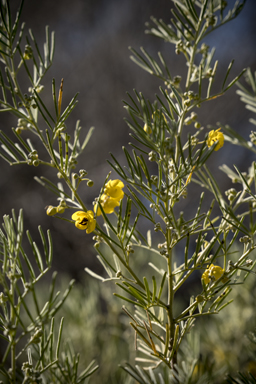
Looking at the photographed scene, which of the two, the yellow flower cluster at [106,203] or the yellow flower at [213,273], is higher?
the yellow flower cluster at [106,203]

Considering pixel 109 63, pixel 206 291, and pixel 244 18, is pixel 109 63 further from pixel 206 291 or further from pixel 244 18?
pixel 206 291

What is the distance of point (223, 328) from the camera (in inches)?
24.0

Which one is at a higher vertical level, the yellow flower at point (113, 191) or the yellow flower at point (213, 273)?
the yellow flower at point (113, 191)

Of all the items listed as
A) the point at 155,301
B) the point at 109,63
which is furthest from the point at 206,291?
the point at 109,63

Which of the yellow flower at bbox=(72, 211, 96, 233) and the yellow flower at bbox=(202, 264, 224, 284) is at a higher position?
the yellow flower at bbox=(72, 211, 96, 233)

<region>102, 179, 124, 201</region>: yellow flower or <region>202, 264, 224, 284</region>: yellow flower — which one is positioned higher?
<region>102, 179, 124, 201</region>: yellow flower

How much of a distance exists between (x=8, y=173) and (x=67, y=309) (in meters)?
0.78

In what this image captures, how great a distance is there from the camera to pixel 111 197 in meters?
0.24

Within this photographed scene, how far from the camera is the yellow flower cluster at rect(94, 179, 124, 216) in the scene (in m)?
0.23

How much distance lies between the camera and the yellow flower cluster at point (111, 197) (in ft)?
0.75

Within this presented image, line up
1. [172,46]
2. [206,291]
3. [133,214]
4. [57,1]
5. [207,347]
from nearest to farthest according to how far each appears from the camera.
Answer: [206,291], [207,347], [133,214], [172,46], [57,1]

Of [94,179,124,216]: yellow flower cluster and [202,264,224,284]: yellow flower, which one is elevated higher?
[94,179,124,216]: yellow flower cluster

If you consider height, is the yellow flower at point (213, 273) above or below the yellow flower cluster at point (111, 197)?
below

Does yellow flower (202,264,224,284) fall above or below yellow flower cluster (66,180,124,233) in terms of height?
below
